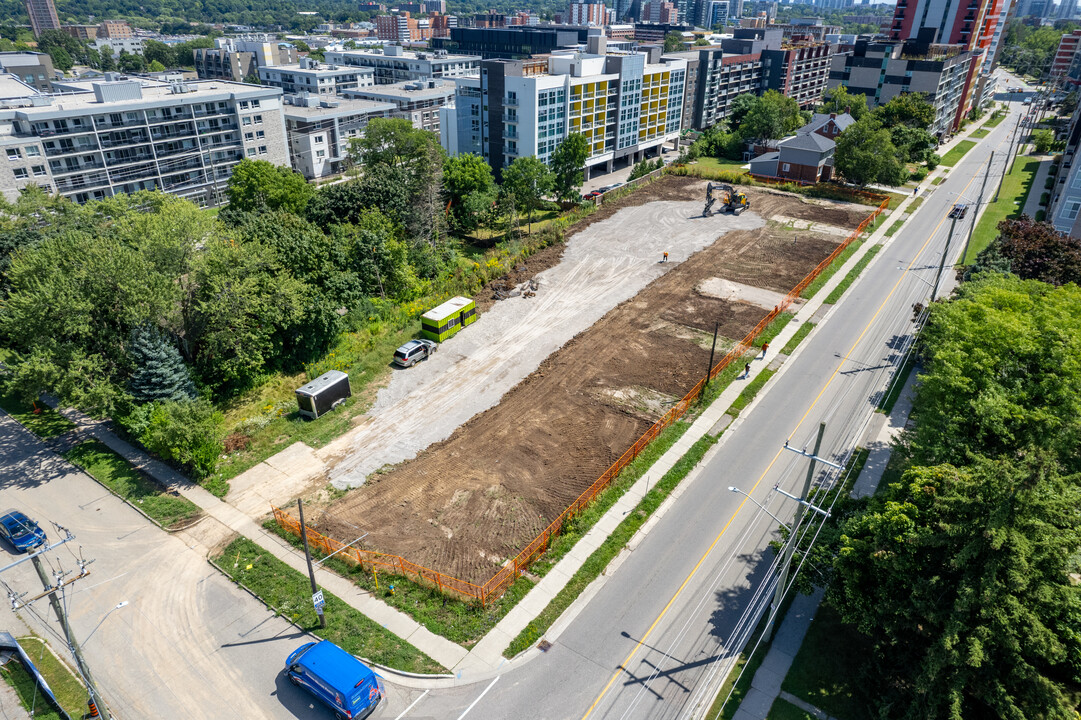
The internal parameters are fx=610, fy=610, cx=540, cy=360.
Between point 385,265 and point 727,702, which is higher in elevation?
point 385,265

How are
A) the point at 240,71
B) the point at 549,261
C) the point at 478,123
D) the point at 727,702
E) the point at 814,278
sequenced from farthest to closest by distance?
the point at 240,71
the point at 478,123
the point at 549,261
the point at 814,278
the point at 727,702

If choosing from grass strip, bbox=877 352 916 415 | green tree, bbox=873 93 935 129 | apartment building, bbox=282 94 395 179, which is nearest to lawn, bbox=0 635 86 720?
grass strip, bbox=877 352 916 415

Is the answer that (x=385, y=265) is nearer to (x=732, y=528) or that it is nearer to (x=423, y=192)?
(x=423, y=192)

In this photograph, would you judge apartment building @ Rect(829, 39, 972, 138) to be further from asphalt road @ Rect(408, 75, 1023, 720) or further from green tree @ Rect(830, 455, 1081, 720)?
green tree @ Rect(830, 455, 1081, 720)

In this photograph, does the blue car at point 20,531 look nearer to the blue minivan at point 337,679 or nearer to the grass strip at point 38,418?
the grass strip at point 38,418

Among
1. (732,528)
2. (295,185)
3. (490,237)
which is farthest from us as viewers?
(490,237)

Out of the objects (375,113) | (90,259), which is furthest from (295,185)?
(375,113)

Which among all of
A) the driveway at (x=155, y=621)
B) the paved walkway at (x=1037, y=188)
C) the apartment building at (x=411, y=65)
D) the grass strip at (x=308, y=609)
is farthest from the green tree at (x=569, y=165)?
the apartment building at (x=411, y=65)
